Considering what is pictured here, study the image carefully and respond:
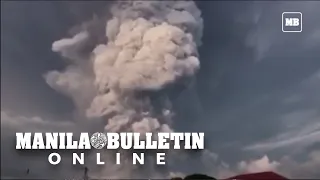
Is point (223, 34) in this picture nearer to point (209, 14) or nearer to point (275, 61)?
point (209, 14)

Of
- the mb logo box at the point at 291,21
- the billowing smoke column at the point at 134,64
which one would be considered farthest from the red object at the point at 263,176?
the mb logo box at the point at 291,21

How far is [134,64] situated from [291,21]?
0.63 m

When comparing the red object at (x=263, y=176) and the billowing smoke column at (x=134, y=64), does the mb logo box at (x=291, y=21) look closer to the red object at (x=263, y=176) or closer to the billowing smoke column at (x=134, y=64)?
the billowing smoke column at (x=134, y=64)

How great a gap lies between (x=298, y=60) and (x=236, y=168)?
48 centimetres

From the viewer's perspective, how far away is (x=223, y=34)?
7.09 ft

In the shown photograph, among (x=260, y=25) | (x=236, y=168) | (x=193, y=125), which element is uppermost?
(x=260, y=25)

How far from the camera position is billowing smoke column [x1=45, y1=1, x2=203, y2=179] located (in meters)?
2.13

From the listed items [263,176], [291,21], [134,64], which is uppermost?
[291,21]

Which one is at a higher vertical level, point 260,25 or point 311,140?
point 260,25

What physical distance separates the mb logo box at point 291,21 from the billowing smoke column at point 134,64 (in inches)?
12.8

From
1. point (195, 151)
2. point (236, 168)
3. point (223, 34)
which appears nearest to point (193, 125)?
point (195, 151)

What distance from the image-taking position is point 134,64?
2.15 metres

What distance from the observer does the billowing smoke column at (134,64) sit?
2135 mm

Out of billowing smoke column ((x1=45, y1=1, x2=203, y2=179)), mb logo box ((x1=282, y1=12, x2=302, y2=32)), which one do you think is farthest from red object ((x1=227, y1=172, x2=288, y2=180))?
mb logo box ((x1=282, y1=12, x2=302, y2=32))
